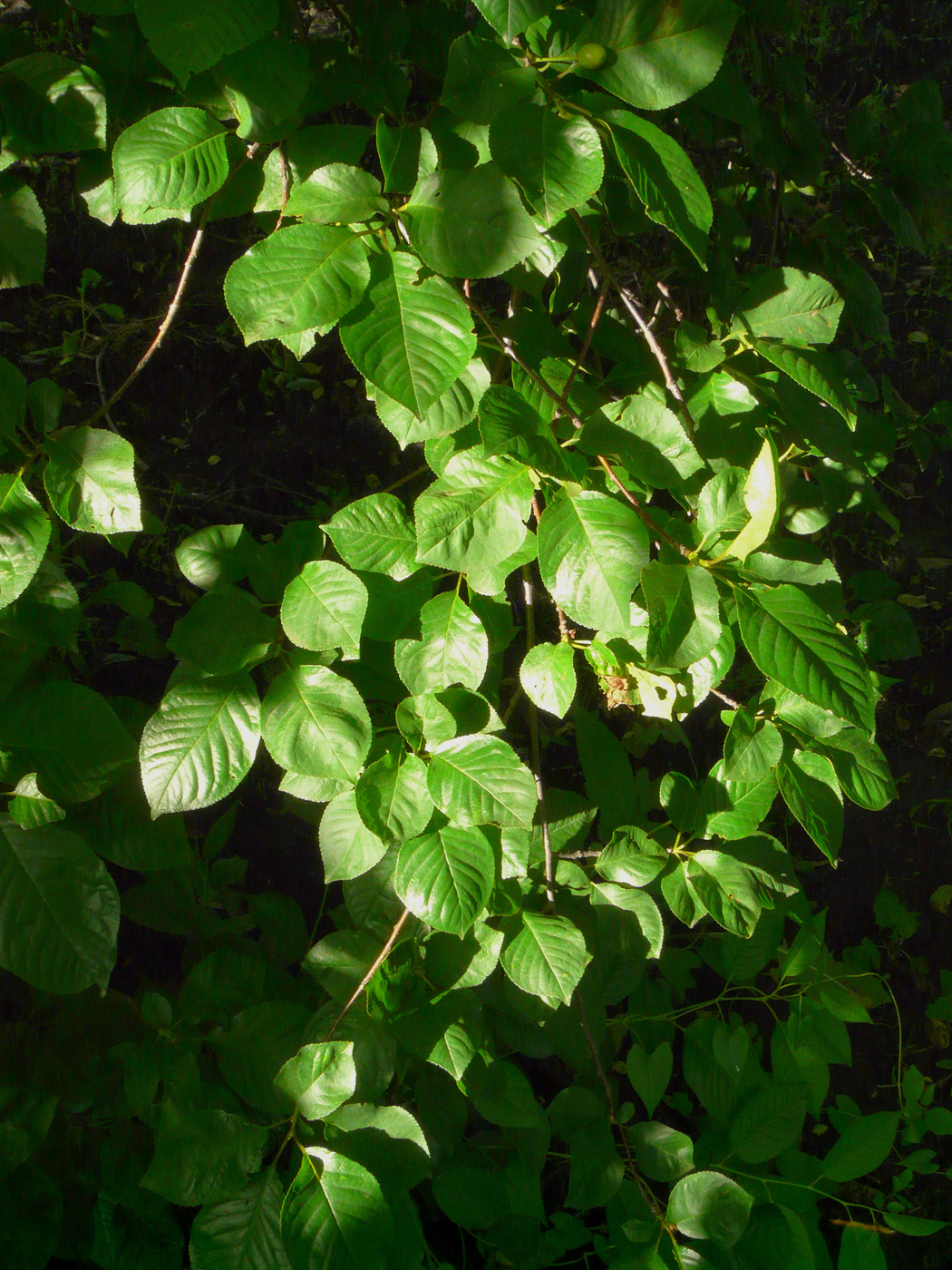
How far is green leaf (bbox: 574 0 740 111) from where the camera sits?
0.72 meters

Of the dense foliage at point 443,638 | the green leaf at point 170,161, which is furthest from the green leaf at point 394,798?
the green leaf at point 170,161

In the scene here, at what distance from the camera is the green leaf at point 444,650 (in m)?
0.90

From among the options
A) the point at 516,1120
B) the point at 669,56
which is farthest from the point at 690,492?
the point at 516,1120

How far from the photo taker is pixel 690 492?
92 cm

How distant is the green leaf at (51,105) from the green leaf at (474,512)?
0.49 m

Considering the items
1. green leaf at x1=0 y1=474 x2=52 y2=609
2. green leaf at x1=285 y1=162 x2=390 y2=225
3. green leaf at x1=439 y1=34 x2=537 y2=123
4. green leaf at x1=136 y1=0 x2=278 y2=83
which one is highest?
green leaf at x1=136 y1=0 x2=278 y2=83

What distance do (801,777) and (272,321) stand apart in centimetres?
72

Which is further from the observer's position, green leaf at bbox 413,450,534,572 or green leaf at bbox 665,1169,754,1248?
green leaf at bbox 665,1169,754,1248

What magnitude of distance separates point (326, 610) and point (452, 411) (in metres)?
0.22

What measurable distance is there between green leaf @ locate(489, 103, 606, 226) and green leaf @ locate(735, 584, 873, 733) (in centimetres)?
36

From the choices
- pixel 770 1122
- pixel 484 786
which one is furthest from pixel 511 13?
pixel 770 1122

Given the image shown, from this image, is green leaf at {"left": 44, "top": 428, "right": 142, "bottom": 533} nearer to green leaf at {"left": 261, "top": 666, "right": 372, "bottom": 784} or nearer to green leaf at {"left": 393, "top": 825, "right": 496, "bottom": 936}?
green leaf at {"left": 261, "top": 666, "right": 372, "bottom": 784}

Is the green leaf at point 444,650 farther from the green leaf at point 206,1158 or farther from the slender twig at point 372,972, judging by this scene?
the green leaf at point 206,1158

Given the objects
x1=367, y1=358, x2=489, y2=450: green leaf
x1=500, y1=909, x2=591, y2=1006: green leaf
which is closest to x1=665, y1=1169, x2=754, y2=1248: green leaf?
x1=500, y1=909, x2=591, y2=1006: green leaf
